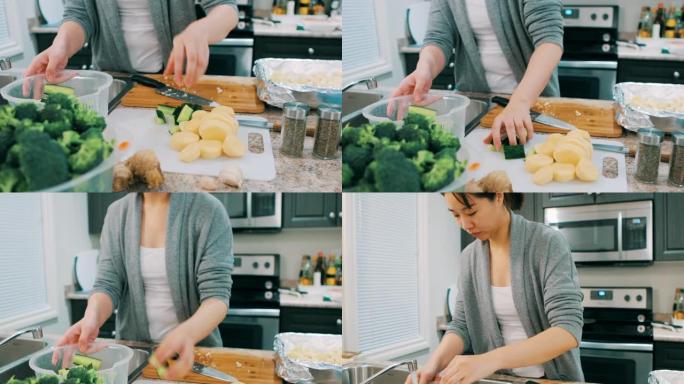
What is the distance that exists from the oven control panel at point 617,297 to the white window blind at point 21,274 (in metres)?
1.14

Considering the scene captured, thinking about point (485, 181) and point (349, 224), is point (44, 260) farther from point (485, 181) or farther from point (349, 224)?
point (485, 181)

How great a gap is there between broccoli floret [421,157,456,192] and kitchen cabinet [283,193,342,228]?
0.64 ft

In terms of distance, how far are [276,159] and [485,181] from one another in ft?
1.40

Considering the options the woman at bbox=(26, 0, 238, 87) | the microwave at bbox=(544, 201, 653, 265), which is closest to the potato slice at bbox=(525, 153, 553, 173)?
the microwave at bbox=(544, 201, 653, 265)

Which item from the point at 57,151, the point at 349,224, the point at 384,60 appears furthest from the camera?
the point at 349,224

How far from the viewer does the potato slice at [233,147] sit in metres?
1.69

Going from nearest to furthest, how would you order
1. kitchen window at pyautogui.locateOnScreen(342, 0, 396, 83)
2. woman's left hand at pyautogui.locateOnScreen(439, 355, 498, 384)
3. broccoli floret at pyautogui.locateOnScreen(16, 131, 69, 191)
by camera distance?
broccoli floret at pyautogui.locateOnScreen(16, 131, 69, 191), kitchen window at pyautogui.locateOnScreen(342, 0, 396, 83), woman's left hand at pyautogui.locateOnScreen(439, 355, 498, 384)

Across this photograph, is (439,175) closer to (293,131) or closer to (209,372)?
(293,131)

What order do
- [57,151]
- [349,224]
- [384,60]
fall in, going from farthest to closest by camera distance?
1. [349,224]
2. [384,60]
3. [57,151]

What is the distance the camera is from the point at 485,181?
1743mm

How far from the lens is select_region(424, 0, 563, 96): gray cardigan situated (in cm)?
167

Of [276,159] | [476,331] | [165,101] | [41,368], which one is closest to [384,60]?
[276,159]

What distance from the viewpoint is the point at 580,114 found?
174 centimetres

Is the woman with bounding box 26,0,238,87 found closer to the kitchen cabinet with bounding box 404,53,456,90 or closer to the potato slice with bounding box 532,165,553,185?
the kitchen cabinet with bounding box 404,53,456,90
